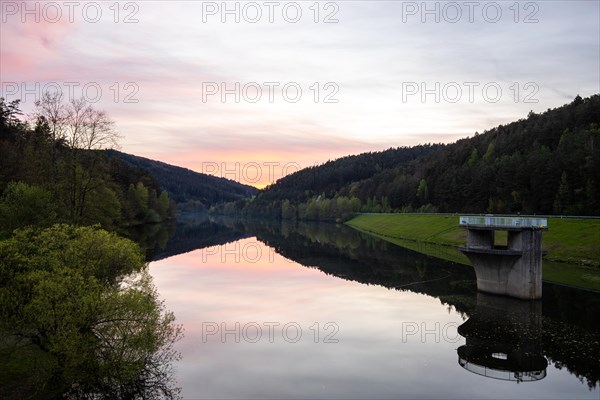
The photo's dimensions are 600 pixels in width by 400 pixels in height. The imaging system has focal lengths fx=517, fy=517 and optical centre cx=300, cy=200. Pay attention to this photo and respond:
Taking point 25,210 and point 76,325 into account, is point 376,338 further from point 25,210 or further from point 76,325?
point 25,210

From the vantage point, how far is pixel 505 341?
1388 inches

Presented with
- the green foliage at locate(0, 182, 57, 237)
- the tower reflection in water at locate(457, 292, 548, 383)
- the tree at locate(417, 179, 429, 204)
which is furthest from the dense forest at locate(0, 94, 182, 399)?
the tree at locate(417, 179, 429, 204)

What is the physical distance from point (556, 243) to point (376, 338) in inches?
2037

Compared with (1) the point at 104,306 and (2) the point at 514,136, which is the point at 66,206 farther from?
(2) the point at 514,136

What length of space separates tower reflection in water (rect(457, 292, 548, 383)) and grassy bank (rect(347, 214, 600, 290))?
15.5 metres

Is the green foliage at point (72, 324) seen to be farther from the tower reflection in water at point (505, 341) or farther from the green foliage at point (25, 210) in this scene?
the tower reflection in water at point (505, 341)

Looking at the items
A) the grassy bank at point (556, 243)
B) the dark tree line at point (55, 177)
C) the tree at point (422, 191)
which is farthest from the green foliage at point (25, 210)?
the tree at point (422, 191)

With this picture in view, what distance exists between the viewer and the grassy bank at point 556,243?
2450 inches

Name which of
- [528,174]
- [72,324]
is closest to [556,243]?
[528,174]

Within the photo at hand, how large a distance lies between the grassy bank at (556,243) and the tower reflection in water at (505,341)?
15.5 meters

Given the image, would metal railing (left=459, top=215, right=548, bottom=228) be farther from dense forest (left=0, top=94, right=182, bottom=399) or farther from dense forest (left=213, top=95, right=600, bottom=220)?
dense forest (left=213, top=95, right=600, bottom=220)

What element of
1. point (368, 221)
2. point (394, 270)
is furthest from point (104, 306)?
point (368, 221)

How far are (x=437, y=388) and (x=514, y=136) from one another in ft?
529

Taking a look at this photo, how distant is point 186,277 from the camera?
62.7 meters
